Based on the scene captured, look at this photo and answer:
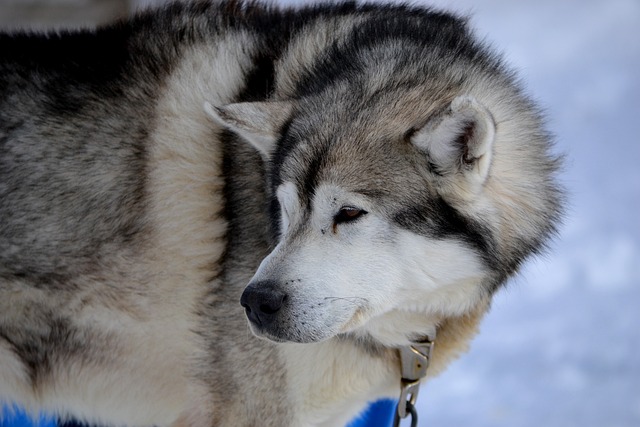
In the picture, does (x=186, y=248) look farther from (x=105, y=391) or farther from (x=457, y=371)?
(x=457, y=371)

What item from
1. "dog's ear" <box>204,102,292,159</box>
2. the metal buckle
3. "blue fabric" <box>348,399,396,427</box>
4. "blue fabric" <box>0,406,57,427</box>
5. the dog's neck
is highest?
"dog's ear" <box>204,102,292,159</box>

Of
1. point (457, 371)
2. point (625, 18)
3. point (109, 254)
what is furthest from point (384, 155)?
point (625, 18)

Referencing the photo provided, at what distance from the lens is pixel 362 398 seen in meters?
2.96

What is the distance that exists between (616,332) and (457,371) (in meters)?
1.09

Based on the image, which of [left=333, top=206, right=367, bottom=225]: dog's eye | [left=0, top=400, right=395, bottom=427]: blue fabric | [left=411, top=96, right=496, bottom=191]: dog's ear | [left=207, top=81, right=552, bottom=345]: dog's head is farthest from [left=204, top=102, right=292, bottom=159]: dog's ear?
[left=0, top=400, right=395, bottom=427]: blue fabric

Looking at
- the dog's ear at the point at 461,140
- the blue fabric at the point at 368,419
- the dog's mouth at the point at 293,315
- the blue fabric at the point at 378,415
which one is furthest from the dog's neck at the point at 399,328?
the blue fabric at the point at 378,415

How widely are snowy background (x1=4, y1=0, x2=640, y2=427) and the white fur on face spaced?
1.64 ft

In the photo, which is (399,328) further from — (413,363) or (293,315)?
(293,315)

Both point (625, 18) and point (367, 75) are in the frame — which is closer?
point (367, 75)

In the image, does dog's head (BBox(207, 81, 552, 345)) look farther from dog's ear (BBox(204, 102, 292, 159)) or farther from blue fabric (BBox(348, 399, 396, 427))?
blue fabric (BBox(348, 399, 396, 427))

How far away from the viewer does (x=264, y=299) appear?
2.45 m

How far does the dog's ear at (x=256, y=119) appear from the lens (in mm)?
2664

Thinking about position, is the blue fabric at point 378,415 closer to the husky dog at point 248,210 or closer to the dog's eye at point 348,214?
the husky dog at point 248,210

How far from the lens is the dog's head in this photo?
247 cm
